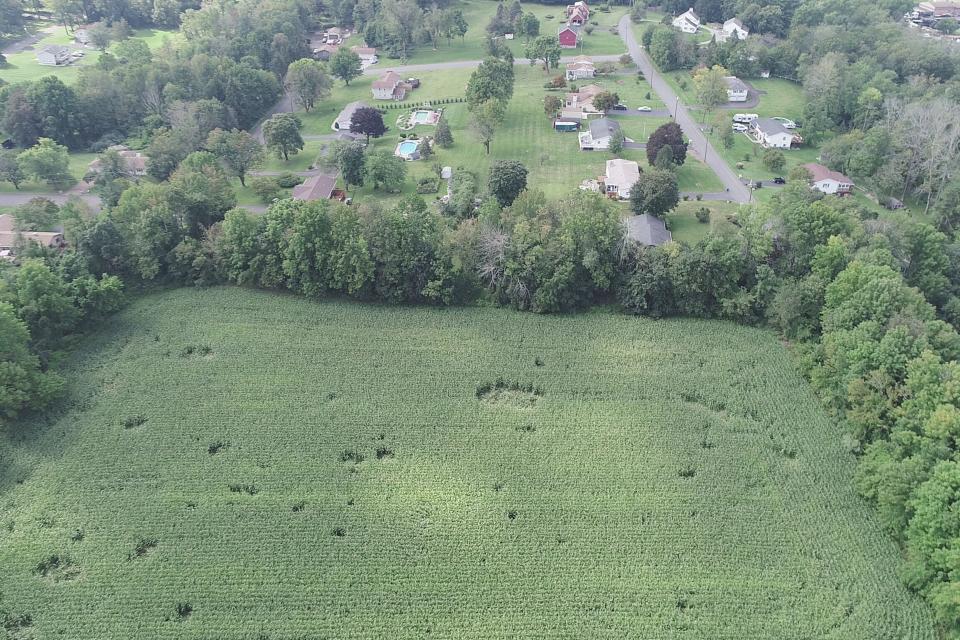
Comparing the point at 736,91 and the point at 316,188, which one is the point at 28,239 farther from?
the point at 736,91

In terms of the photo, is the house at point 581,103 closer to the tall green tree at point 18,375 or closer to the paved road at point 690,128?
the paved road at point 690,128

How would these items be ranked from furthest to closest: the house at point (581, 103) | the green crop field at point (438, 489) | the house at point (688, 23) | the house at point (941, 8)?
1. the house at point (941, 8)
2. the house at point (688, 23)
3. the house at point (581, 103)
4. the green crop field at point (438, 489)

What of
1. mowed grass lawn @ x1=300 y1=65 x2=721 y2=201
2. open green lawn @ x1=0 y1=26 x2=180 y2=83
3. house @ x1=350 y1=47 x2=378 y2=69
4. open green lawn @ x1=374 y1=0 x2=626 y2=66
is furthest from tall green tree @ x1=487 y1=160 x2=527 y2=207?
open green lawn @ x1=0 y1=26 x2=180 y2=83

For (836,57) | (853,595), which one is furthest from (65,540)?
(836,57)

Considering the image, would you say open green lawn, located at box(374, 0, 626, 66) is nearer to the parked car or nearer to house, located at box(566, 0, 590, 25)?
house, located at box(566, 0, 590, 25)

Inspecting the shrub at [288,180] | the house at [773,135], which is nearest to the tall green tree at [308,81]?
the shrub at [288,180]

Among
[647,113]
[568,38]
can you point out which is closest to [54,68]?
[568,38]
